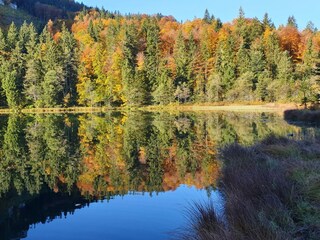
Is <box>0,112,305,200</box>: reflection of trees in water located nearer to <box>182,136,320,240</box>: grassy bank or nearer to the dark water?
the dark water

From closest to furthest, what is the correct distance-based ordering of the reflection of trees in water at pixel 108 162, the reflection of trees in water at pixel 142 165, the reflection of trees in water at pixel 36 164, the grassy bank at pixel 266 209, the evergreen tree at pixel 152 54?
the grassy bank at pixel 266 209 < the reflection of trees in water at pixel 142 165 < the reflection of trees in water at pixel 108 162 < the reflection of trees in water at pixel 36 164 < the evergreen tree at pixel 152 54

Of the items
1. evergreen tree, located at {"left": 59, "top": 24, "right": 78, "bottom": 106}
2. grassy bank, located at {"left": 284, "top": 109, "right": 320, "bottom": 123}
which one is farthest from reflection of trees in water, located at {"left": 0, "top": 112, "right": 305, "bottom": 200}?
evergreen tree, located at {"left": 59, "top": 24, "right": 78, "bottom": 106}

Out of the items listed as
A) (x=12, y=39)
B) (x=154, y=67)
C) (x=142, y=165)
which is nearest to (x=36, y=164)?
(x=142, y=165)

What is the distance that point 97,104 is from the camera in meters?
77.7

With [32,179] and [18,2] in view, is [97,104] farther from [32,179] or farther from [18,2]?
[18,2]

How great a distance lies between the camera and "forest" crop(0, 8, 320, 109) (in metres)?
73.5

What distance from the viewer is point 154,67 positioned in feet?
275

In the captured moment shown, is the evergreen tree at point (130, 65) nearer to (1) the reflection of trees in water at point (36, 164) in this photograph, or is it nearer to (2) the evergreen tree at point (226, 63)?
(2) the evergreen tree at point (226, 63)

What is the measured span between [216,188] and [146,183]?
2.60 m

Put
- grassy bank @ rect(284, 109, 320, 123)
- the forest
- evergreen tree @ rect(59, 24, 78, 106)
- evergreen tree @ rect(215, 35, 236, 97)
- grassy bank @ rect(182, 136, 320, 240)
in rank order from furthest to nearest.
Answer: evergreen tree @ rect(215, 35, 236, 97) → evergreen tree @ rect(59, 24, 78, 106) → the forest → grassy bank @ rect(284, 109, 320, 123) → grassy bank @ rect(182, 136, 320, 240)

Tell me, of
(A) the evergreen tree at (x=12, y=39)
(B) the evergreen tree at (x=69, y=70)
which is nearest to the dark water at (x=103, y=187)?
(B) the evergreen tree at (x=69, y=70)

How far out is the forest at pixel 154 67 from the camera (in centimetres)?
7350

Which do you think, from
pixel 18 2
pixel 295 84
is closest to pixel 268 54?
pixel 295 84

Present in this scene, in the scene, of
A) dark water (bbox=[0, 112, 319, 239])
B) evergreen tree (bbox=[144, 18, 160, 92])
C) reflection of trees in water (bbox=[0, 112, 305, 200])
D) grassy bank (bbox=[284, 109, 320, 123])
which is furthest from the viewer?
evergreen tree (bbox=[144, 18, 160, 92])
